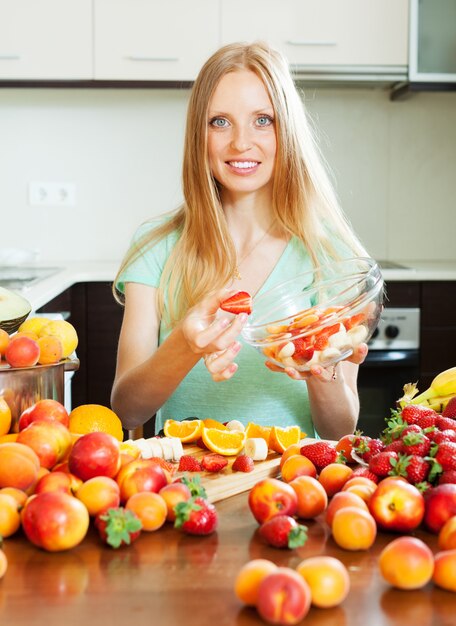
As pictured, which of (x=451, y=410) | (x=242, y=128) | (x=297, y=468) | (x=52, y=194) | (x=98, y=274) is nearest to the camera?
(x=297, y=468)

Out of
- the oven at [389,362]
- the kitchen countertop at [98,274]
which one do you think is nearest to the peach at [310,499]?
the kitchen countertop at [98,274]

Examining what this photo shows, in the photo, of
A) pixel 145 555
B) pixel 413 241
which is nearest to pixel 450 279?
pixel 413 241

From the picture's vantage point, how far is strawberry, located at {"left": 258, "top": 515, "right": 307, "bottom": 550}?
85 centimetres

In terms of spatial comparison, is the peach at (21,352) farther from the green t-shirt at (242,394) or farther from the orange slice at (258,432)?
the green t-shirt at (242,394)

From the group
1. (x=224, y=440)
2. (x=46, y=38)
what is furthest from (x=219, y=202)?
(x=46, y=38)

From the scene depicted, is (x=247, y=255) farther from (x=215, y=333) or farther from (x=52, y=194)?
(x=52, y=194)

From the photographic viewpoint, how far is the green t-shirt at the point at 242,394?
1759 mm

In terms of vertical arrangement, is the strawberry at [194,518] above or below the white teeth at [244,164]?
below

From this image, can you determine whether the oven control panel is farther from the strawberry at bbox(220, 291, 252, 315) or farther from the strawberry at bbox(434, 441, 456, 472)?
the strawberry at bbox(434, 441, 456, 472)

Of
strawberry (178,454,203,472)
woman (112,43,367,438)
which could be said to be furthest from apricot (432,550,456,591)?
woman (112,43,367,438)

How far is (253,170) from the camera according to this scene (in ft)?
5.65

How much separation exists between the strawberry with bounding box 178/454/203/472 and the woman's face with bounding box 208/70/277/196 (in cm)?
73

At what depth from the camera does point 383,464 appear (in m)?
0.99

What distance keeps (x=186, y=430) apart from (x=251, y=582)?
573 mm
